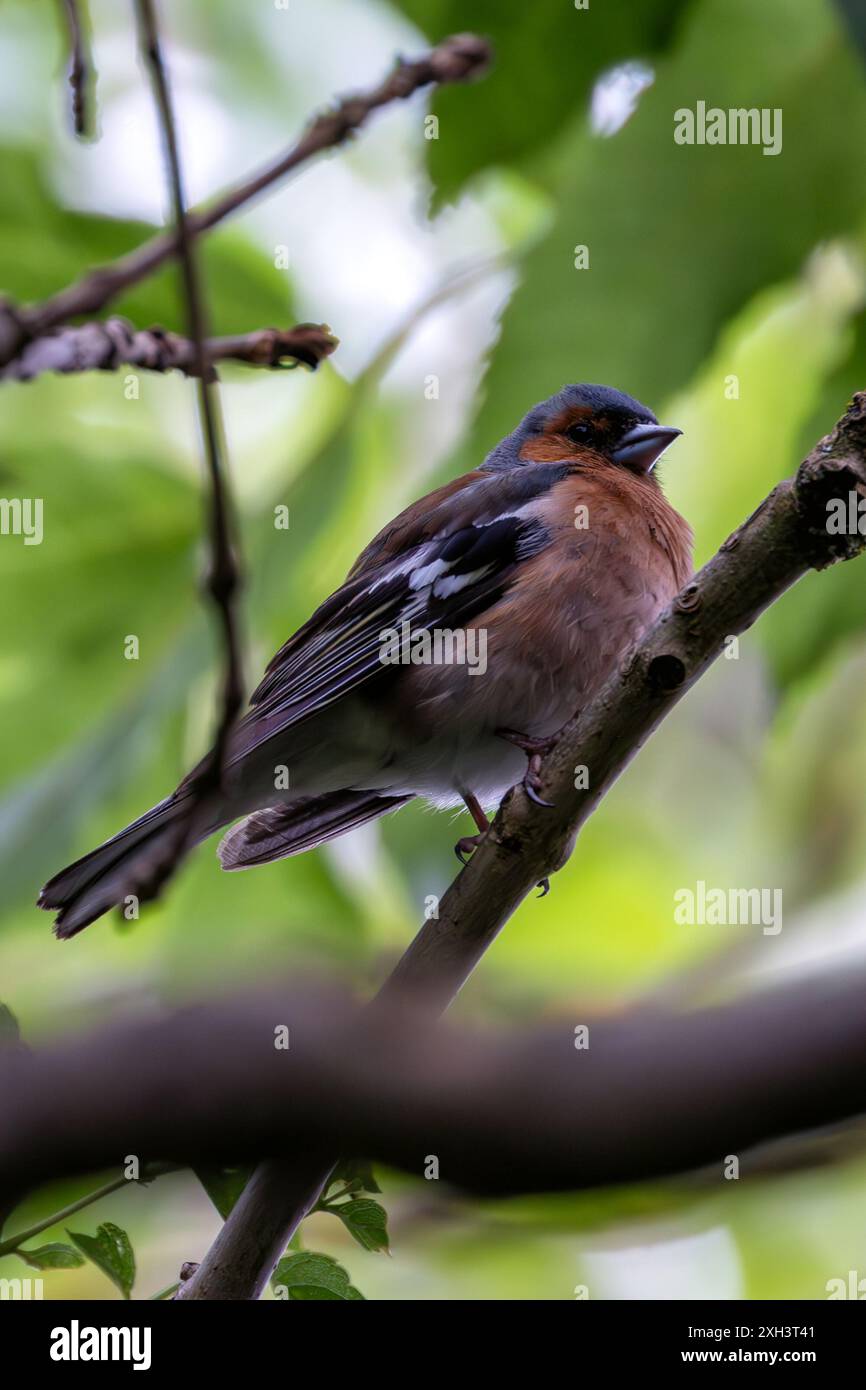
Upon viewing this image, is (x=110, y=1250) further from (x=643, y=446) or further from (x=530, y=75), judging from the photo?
(x=643, y=446)

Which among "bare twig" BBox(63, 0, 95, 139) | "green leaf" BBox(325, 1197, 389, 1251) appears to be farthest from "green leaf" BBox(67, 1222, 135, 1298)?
"bare twig" BBox(63, 0, 95, 139)

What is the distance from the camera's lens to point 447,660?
11.9 ft

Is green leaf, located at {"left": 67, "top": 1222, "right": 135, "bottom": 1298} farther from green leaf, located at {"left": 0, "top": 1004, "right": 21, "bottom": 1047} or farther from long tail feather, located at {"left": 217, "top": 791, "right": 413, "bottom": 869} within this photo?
long tail feather, located at {"left": 217, "top": 791, "right": 413, "bottom": 869}

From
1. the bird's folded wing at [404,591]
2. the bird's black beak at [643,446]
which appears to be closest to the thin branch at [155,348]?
the bird's folded wing at [404,591]

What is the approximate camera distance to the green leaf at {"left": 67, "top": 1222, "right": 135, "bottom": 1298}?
1724mm

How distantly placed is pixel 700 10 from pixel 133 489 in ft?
5.78

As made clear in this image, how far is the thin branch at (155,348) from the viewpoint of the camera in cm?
137

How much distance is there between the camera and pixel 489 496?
3.93 m

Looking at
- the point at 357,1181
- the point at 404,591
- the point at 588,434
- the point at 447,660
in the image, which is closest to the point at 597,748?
the point at 357,1181

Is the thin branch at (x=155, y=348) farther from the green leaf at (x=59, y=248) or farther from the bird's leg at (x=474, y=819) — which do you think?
the bird's leg at (x=474, y=819)

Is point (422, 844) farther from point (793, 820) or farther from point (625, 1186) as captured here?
point (625, 1186)
